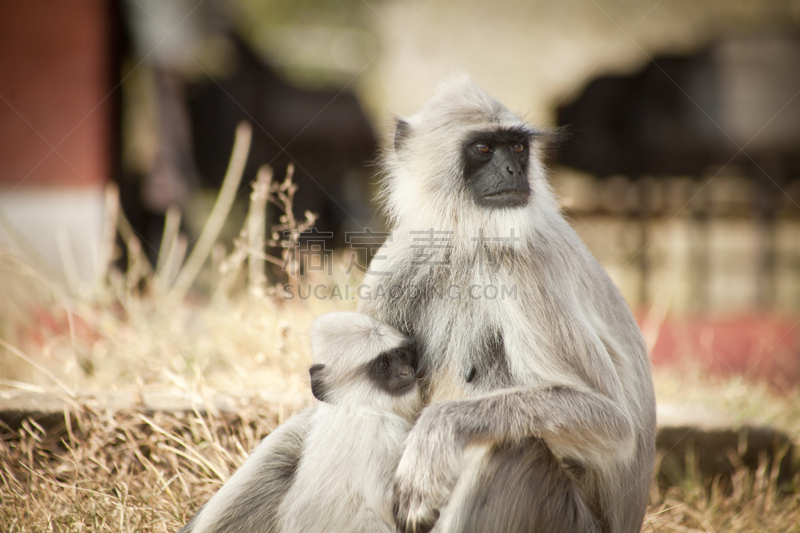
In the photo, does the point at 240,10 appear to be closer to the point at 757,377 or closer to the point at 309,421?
the point at 757,377

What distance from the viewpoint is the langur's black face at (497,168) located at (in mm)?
2566

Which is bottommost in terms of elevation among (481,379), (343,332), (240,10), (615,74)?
(481,379)

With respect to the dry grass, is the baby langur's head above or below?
above

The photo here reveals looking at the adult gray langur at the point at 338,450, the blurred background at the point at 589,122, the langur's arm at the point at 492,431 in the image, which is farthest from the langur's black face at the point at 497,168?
the blurred background at the point at 589,122

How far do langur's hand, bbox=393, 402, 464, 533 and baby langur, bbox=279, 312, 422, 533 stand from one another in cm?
10

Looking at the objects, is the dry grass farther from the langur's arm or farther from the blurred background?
the blurred background

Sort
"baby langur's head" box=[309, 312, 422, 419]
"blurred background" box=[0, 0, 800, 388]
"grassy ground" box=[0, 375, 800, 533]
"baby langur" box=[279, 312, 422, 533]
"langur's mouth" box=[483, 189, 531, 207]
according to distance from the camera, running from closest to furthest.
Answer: "baby langur" box=[279, 312, 422, 533] < "baby langur's head" box=[309, 312, 422, 419] < "langur's mouth" box=[483, 189, 531, 207] < "grassy ground" box=[0, 375, 800, 533] < "blurred background" box=[0, 0, 800, 388]

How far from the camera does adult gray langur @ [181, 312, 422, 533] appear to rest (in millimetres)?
2230

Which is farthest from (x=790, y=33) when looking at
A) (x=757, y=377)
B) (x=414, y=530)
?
(x=414, y=530)

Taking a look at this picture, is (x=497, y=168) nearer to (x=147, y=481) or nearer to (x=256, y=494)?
(x=256, y=494)

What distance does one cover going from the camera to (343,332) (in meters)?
2.53

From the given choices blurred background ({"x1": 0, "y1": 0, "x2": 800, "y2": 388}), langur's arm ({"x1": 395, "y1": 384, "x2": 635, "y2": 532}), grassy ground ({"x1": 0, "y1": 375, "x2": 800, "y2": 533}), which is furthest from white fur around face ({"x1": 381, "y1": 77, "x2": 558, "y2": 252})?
blurred background ({"x1": 0, "y1": 0, "x2": 800, "y2": 388})

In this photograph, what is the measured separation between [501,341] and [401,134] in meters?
1.09

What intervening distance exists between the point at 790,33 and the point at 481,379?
26.8ft
